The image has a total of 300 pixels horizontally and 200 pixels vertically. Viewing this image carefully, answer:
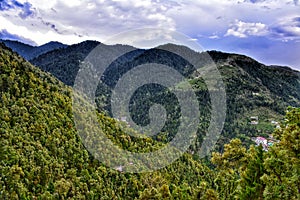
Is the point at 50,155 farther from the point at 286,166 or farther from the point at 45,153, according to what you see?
the point at 286,166

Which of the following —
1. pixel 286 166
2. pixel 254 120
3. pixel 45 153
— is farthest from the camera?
pixel 254 120

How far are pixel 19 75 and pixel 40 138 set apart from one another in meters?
15.9

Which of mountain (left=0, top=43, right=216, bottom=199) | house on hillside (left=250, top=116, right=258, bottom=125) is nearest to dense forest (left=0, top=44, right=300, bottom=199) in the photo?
mountain (left=0, top=43, right=216, bottom=199)

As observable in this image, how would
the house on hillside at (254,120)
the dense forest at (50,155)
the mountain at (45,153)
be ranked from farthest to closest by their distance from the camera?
the house on hillside at (254,120) → the mountain at (45,153) → the dense forest at (50,155)

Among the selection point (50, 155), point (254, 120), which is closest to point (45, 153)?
point (50, 155)

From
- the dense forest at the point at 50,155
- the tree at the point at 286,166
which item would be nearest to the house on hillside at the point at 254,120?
the dense forest at the point at 50,155

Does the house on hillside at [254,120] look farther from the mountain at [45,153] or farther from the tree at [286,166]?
the tree at [286,166]

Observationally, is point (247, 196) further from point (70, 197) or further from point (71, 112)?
point (71, 112)

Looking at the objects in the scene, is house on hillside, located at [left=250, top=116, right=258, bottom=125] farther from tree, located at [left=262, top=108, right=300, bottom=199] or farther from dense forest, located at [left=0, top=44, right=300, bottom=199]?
tree, located at [left=262, top=108, right=300, bottom=199]

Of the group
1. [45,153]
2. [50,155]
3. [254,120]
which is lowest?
[50,155]

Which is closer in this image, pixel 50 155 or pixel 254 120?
pixel 50 155

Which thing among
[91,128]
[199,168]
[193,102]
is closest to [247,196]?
[91,128]

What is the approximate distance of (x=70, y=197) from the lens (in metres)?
54.0

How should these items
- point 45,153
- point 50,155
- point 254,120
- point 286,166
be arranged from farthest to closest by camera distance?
point 254,120
point 50,155
point 45,153
point 286,166
